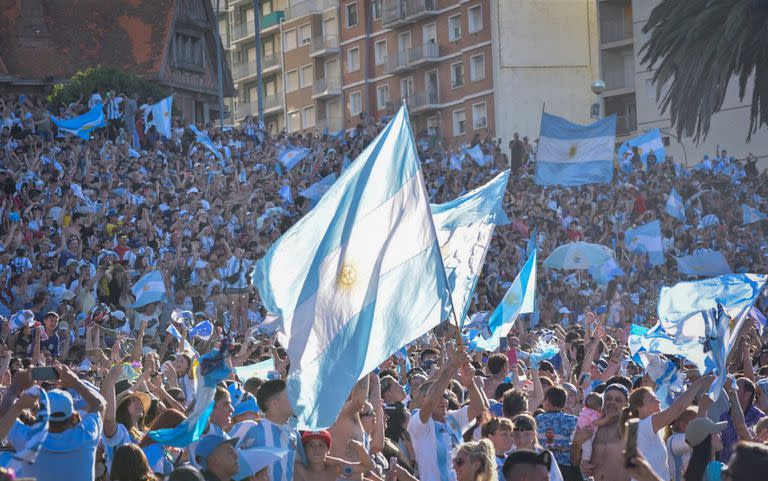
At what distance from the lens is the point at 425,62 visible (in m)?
71.1

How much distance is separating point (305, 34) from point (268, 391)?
253 feet

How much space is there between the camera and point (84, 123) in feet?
100

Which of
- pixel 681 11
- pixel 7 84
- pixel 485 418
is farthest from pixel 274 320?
pixel 7 84

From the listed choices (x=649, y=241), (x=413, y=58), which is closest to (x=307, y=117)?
(x=413, y=58)

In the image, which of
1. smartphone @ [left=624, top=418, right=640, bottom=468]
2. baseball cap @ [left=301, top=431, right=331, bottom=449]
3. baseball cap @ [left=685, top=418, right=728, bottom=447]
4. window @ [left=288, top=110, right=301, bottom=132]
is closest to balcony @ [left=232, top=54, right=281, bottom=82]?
window @ [left=288, top=110, right=301, bottom=132]

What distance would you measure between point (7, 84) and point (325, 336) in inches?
1905

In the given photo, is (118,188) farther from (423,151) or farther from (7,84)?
(7,84)

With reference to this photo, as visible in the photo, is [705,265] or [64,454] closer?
[64,454]

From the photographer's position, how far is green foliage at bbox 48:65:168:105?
153 feet

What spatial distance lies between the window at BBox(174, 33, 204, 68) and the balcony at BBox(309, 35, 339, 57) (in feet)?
55.8

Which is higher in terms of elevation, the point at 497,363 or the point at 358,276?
the point at 358,276

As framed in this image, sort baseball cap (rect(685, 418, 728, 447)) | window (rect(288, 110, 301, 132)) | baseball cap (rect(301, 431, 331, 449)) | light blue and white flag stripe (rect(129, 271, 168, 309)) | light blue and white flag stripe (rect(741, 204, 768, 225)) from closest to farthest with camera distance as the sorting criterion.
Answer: baseball cap (rect(685, 418, 728, 447)), baseball cap (rect(301, 431, 331, 449)), light blue and white flag stripe (rect(129, 271, 168, 309)), light blue and white flag stripe (rect(741, 204, 768, 225)), window (rect(288, 110, 301, 132))

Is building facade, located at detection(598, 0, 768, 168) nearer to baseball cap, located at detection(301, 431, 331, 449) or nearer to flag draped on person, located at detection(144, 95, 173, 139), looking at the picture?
flag draped on person, located at detection(144, 95, 173, 139)

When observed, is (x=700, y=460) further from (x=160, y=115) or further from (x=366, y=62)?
(x=366, y=62)
